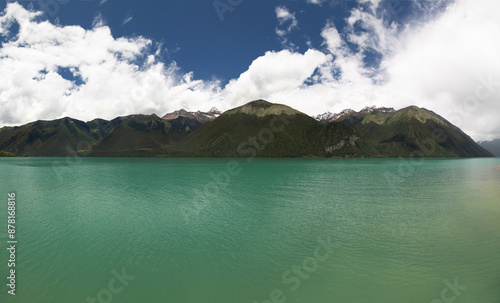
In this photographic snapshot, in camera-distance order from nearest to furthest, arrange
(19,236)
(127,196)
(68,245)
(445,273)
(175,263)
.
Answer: (445,273) → (175,263) → (68,245) → (19,236) → (127,196)

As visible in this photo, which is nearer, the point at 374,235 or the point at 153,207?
the point at 374,235

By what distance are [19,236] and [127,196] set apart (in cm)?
2804

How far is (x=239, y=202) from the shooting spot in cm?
5059

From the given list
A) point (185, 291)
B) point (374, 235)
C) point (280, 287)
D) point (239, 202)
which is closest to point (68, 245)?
point (185, 291)

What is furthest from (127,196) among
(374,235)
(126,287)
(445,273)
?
(445,273)

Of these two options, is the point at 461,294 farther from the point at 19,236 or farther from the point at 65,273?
the point at 19,236

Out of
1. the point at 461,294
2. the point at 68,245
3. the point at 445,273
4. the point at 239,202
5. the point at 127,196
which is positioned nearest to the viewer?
the point at 461,294

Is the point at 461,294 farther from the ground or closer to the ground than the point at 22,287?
farther from the ground

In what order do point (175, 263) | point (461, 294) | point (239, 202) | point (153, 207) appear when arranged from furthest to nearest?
point (239, 202) < point (153, 207) < point (175, 263) < point (461, 294)

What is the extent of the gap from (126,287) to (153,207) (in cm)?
2861

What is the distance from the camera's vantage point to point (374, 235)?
29609mm

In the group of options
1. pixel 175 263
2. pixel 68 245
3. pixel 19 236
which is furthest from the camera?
pixel 19 236

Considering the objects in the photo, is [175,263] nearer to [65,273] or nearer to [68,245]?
[65,273]

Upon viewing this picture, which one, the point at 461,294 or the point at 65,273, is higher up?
the point at 461,294
